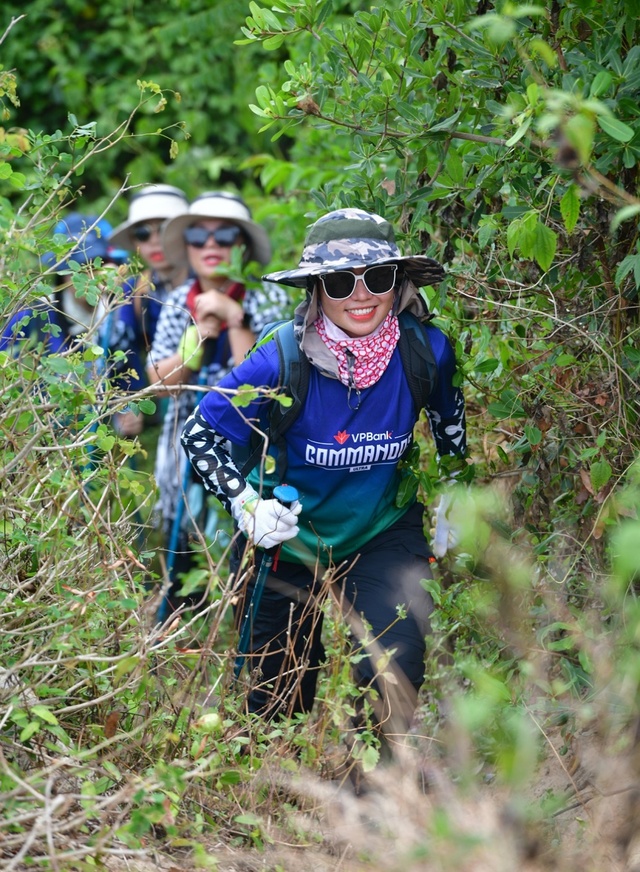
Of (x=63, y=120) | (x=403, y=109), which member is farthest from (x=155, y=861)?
(x=63, y=120)

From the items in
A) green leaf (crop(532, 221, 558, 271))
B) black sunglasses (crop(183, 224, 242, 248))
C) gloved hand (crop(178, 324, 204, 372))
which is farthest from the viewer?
black sunglasses (crop(183, 224, 242, 248))

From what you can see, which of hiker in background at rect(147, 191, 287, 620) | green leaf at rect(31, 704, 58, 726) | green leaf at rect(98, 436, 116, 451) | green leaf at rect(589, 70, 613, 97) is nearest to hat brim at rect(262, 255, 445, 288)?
green leaf at rect(98, 436, 116, 451)

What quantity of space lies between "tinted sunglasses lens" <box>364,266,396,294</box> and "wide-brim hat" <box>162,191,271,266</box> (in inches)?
94.9

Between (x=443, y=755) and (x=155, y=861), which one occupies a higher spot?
(x=155, y=861)

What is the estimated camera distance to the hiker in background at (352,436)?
11.1 feet

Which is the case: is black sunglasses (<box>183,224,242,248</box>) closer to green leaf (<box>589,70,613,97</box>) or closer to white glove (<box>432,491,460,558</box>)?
white glove (<box>432,491,460,558</box>)

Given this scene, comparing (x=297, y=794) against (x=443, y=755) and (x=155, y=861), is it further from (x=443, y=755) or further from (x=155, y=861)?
(x=443, y=755)

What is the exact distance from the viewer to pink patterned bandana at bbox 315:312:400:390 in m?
3.41

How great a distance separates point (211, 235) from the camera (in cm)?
566

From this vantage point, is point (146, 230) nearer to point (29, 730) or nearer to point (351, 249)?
point (351, 249)

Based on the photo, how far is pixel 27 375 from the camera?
112 inches

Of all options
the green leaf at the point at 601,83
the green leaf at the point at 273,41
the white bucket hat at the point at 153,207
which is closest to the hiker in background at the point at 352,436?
the green leaf at the point at 273,41

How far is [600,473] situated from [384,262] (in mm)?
878

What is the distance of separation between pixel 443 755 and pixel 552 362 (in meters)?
1.26
